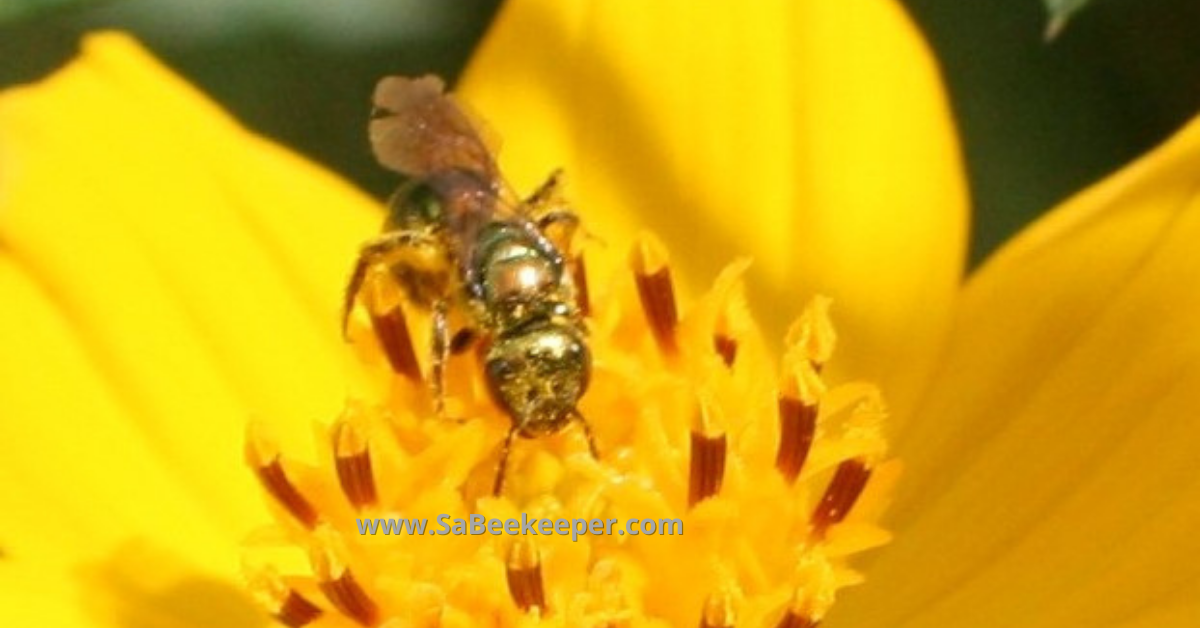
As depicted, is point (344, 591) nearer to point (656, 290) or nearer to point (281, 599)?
point (281, 599)

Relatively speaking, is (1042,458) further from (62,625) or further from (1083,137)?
(62,625)

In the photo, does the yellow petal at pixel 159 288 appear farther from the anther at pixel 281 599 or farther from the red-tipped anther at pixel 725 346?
the red-tipped anther at pixel 725 346

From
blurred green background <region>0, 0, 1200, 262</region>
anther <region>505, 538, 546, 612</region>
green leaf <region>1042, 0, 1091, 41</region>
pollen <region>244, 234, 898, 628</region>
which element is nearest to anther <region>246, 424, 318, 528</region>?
pollen <region>244, 234, 898, 628</region>

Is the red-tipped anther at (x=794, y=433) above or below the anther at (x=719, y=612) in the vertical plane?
above

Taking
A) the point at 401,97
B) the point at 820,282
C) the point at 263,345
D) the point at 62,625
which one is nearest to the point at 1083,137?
the point at 820,282

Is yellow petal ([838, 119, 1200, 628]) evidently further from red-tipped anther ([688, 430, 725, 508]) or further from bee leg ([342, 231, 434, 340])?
bee leg ([342, 231, 434, 340])

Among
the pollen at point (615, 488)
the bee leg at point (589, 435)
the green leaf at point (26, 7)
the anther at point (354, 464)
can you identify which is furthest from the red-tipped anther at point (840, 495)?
the green leaf at point (26, 7)

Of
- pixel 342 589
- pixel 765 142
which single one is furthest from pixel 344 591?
pixel 765 142
